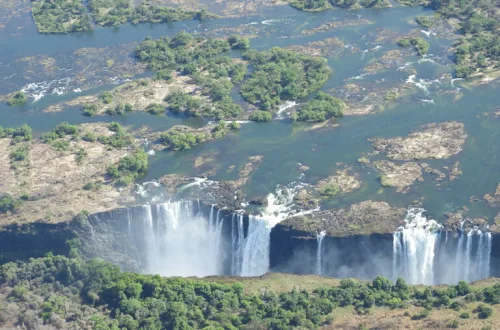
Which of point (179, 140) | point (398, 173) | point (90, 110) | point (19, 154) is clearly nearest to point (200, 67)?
point (90, 110)

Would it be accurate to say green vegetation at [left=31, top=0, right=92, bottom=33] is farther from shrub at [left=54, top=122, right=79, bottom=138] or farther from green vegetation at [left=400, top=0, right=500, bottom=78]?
green vegetation at [left=400, top=0, right=500, bottom=78]

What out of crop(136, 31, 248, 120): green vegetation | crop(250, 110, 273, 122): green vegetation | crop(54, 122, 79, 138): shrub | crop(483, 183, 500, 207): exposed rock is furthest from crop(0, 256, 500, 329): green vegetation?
crop(136, 31, 248, 120): green vegetation

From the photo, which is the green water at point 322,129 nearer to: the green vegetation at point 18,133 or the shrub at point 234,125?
the shrub at point 234,125

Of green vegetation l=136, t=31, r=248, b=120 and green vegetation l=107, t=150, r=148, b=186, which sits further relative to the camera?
green vegetation l=136, t=31, r=248, b=120

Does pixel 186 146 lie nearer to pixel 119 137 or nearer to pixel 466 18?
pixel 119 137

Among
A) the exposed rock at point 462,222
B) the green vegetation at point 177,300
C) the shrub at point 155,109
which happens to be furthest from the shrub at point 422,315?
the shrub at point 155,109
